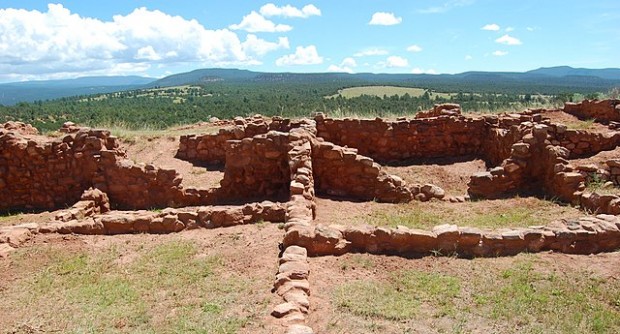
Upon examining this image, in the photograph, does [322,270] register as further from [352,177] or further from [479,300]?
[352,177]

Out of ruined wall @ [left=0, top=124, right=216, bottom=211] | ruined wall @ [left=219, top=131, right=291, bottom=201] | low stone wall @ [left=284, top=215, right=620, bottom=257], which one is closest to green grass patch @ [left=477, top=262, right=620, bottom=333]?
low stone wall @ [left=284, top=215, right=620, bottom=257]

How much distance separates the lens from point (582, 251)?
805 centimetres

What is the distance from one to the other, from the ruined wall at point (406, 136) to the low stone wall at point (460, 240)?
819 cm

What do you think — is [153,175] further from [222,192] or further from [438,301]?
[438,301]

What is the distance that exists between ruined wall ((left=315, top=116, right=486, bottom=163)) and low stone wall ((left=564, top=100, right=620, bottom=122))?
434cm

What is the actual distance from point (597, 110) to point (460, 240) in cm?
1209

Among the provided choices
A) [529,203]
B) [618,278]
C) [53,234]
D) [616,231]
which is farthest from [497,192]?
[53,234]

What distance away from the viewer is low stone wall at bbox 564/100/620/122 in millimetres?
16484

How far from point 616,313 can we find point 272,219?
6.09m

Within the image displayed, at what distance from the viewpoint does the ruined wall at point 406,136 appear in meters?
16.2

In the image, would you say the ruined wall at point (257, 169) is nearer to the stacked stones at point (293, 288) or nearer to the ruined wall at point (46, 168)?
the ruined wall at point (46, 168)

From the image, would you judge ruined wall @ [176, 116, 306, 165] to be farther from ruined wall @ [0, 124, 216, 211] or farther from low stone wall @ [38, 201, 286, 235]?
low stone wall @ [38, 201, 286, 235]

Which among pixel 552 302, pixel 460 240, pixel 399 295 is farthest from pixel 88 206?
pixel 552 302

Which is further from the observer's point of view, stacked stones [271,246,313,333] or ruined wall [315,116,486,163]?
ruined wall [315,116,486,163]
